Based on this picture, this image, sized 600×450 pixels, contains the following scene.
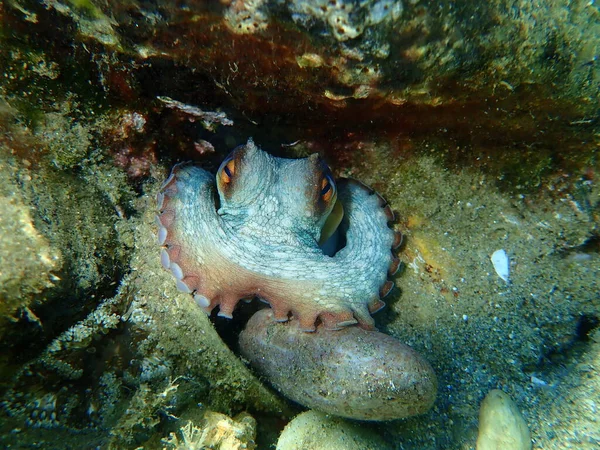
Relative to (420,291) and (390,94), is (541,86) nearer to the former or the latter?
(390,94)

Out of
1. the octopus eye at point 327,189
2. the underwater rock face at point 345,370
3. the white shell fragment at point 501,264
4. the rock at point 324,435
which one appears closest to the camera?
the underwater rock face at point 345,370

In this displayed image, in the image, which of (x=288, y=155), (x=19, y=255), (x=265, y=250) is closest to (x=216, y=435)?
(x=265, y=250)

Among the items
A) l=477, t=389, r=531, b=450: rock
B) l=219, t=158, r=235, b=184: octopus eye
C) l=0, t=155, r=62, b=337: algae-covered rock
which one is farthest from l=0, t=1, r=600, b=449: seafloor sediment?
l=219, t=158, r=235, b=184: octopus eye

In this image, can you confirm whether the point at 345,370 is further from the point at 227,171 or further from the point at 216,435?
the point at 227,171

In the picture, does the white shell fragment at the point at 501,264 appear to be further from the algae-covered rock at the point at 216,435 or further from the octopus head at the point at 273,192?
the algae-covered rock at the point at 216,435

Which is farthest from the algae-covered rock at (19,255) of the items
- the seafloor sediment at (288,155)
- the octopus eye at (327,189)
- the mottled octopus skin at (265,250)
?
the octopus eye at (327,189)
